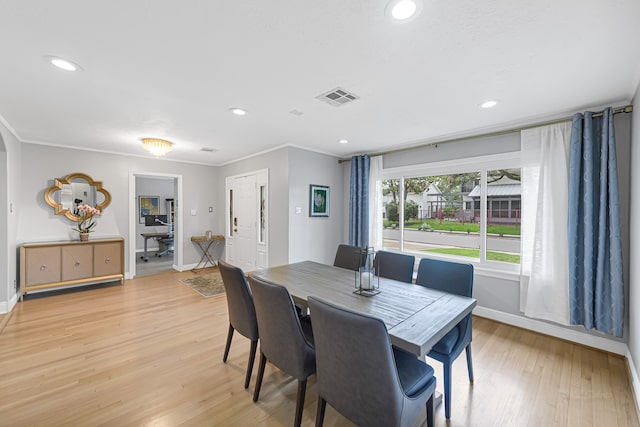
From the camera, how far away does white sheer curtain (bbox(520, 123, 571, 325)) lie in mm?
2764

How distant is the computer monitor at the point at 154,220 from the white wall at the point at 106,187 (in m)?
2.84

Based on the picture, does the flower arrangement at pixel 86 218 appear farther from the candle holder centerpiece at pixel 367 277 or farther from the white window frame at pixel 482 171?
the white window frame at pixel 482 171

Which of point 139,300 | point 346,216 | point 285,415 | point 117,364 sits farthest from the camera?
point 346,216

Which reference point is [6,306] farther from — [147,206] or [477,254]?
[477,254]

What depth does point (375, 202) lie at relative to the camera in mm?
4551

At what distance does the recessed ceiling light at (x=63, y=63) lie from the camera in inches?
72.2

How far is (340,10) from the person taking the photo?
4.50ft

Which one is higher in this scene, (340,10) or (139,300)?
(340,10)

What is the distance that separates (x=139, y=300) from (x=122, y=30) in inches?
145

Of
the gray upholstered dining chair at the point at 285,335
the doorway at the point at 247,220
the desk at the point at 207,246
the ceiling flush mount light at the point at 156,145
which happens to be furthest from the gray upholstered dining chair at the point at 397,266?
the desk at the point at 207,246

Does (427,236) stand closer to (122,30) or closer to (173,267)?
(122,30)

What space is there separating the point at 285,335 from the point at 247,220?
3903 mm

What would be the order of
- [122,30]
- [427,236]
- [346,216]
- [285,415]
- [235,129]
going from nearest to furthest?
[122,30] → [285,415] → [235,129] → [427,236] → [346,216]

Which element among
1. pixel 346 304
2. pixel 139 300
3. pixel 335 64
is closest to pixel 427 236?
pixel 346 304
